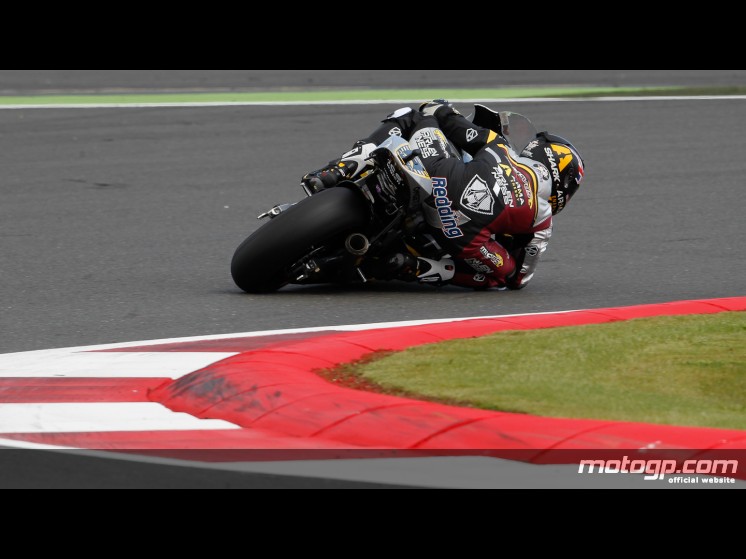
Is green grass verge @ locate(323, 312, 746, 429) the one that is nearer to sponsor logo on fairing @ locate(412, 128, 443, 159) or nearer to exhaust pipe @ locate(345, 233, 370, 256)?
exhaust pipe @ locate(345, 233, 370, 256)

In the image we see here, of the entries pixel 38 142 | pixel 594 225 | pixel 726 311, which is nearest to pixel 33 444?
pixel 726 311

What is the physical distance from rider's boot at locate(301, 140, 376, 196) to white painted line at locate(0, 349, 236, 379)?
189 centimetres

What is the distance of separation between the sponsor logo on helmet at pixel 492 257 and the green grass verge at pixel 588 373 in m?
1.63

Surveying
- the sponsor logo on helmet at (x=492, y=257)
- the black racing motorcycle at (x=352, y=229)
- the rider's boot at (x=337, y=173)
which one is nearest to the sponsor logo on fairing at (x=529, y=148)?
the sponsor logo on helmet at (x=492, y=257)

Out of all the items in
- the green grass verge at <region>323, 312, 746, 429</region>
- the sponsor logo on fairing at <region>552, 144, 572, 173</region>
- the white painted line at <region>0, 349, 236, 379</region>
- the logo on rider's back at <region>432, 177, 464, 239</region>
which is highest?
the sponsor logo on fairing at <region>552, 144, 572, 173</region>

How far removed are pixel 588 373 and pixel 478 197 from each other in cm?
250

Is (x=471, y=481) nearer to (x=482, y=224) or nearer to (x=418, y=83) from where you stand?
(x=482, y=224)

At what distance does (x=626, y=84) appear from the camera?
19.0 metres

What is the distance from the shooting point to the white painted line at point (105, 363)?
6422 millimetres

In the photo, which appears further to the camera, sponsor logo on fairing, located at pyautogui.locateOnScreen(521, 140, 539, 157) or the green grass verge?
sponsor logo on fairing, located at pyautogui.locateOnScreen(521, 140, 539, 157)

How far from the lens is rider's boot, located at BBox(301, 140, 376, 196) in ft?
27.8

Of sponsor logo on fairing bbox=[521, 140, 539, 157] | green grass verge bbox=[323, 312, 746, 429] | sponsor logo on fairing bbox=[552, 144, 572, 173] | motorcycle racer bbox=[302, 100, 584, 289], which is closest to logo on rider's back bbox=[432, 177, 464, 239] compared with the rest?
motorcycle racer bbox=[302, 100, 584, 289]

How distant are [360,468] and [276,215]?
3.61 metres

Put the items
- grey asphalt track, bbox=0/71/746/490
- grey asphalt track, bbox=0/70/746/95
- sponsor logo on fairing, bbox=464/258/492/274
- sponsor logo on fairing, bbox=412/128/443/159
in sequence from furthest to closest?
grey asphalt track, bbox=0/70/746/95 → sponsor logo on fairing, bbox=464/258/492/274 → sponsor logo on fairing, bbox=412/128/443/159 → grey asphalt track, bbox=0/71/746/490
